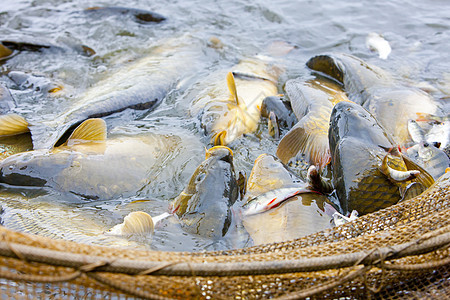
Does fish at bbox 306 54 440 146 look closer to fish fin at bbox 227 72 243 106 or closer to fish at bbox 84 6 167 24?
fish fin at bbox 227 72 243 106

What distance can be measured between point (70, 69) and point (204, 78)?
1852 millimetres

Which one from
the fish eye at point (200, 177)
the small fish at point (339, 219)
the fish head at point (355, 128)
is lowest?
the fish eye at point (200, 177)

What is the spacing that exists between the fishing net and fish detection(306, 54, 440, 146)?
2033 millimetres

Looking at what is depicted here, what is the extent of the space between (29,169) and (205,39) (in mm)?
3708

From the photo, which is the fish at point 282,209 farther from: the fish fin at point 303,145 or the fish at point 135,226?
the fish at point 135,226

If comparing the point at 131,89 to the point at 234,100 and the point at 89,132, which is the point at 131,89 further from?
the point at 234,100

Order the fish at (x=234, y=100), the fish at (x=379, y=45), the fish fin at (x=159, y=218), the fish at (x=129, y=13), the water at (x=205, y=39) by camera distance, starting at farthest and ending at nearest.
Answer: the fish at (x=129, y=13), the fish at (x=379, y=45), the water at (x=205, y=39), the fish at (x=234, y=100), the fish fin at (x=159, y=218)

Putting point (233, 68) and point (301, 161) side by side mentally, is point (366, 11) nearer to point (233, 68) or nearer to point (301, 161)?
point (233, 68)

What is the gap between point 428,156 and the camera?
128 inches

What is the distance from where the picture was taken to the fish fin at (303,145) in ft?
10.7

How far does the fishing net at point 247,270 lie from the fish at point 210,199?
689 mm

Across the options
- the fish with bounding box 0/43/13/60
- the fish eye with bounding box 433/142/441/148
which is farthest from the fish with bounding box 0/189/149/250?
the fish with bounding box 0/43/13/60

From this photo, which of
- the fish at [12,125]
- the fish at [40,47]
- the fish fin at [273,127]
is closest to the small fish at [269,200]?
the fish fin at [273,127]

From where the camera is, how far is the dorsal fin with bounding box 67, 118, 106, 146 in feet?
11.1
